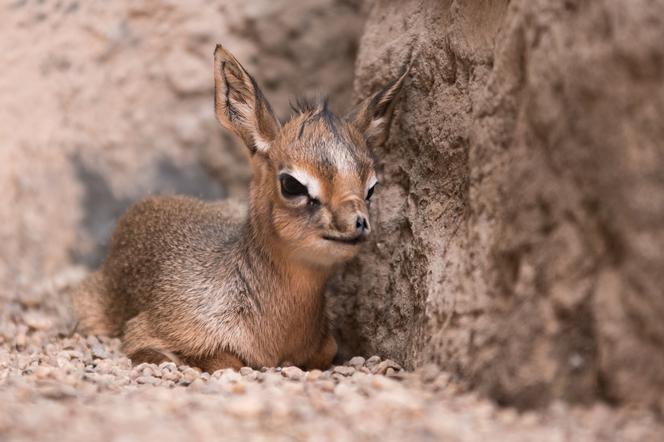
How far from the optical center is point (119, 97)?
968cm

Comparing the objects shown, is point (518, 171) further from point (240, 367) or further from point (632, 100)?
point (240, 367)

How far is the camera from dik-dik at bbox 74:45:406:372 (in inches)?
241

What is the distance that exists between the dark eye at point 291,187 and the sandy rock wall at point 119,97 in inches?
109

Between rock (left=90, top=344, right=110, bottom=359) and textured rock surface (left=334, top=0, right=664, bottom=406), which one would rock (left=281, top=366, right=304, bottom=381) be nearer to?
textured rock surface (left=334, top=0, right=664, bottom=406)

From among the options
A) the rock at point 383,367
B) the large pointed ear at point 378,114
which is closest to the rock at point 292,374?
the rock at point 383,367

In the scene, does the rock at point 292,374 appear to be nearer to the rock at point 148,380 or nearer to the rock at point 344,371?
the rock at point 344,371

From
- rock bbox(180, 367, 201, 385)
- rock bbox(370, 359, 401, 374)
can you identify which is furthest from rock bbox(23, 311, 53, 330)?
rock bbox(370, 359, 401, 374)

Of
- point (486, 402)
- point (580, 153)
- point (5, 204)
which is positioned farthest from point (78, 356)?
point (580, 153)

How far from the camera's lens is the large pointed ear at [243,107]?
6.77m

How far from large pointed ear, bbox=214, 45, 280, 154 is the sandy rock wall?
207cm

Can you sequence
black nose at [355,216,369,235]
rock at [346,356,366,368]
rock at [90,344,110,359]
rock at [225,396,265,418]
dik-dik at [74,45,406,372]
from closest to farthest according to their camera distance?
rock at [225,396,265,418] → black nose at [355,216,369,235] → dik-dik at [74,45,406,372] → rock at [346,356,366,368] → rock at [90,344,110,359]

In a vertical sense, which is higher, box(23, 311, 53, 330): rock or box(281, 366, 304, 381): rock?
box(281, 366, 304, 381): rock

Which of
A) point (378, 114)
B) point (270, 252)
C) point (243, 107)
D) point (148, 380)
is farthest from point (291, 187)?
point (148, 380)

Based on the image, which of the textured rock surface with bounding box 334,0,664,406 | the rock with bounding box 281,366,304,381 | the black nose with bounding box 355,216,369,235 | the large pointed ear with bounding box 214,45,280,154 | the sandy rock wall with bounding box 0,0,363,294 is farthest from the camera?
the sandy rock wall with bounding box 0,0,363,294
